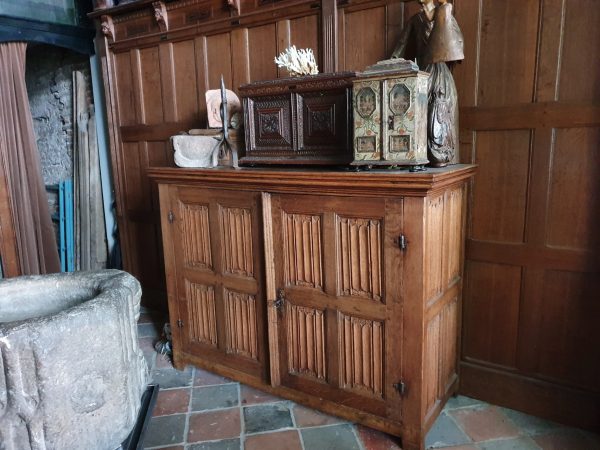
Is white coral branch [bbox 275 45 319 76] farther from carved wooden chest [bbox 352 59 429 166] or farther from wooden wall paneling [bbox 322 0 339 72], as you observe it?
carved wooden chest [bbox 352 59 429 166]

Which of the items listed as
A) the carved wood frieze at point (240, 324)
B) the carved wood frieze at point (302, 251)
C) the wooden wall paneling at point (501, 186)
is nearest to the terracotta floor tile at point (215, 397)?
the carved wood frieze at point (240, 324)

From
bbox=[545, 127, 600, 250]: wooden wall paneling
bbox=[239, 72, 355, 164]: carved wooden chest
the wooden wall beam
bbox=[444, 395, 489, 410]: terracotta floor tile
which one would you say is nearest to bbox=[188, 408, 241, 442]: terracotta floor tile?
bbox=[444, 395, 489, 410]: terracotta floor tile

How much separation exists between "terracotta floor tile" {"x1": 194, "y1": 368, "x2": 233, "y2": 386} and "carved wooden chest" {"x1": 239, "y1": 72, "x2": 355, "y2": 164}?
1359 mm

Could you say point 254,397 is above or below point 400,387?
below

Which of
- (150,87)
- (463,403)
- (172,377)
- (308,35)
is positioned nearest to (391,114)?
(308,35)

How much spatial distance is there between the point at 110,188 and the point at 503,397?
364 centimetres

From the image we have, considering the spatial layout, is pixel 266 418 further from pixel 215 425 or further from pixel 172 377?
pixel 172 377

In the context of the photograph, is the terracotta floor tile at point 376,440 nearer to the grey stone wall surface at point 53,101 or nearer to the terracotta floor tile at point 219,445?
the terracotta floor tile at point 219,445

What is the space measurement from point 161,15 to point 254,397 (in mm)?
2773

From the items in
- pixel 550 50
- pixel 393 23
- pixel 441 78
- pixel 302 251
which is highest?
pixel 393 23

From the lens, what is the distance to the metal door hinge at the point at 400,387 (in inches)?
85.5

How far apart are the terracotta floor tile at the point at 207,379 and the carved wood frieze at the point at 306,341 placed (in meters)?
0.60

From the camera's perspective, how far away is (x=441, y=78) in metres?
2.27

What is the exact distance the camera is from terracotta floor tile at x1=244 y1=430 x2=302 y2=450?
232 centimetres
